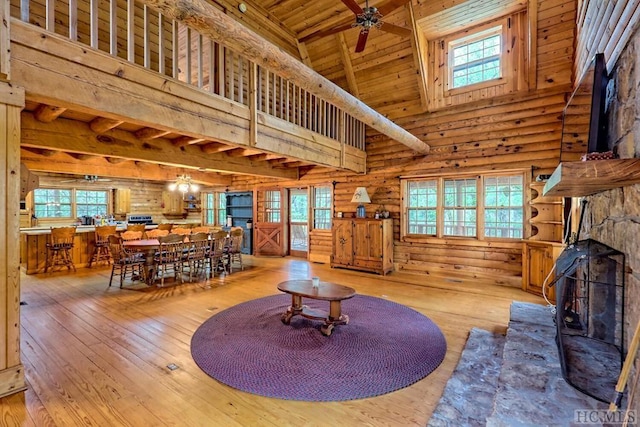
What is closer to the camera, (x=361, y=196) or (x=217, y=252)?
(x=217, y=252)

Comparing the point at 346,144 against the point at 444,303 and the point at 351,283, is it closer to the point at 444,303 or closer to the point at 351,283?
the point at 351,283

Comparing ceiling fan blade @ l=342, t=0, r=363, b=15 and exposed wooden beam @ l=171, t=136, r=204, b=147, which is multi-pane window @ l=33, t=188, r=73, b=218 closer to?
exposed wooden beam @ l=171, t=136, r=204, b=147

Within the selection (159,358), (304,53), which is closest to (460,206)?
(304,53)

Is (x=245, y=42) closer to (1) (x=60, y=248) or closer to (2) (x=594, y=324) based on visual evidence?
(2) (x=594, y=324)

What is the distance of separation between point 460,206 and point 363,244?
214 centimetres

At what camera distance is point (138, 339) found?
9.98 feet

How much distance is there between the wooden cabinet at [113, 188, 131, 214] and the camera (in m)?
10.1

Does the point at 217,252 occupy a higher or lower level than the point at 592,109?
lower

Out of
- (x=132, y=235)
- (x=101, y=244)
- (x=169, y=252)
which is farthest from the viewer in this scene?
(x=101, y=244)

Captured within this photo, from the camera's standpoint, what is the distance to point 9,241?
2180 mm

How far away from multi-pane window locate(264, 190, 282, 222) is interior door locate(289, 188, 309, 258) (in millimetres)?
378

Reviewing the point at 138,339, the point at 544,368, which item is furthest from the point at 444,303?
the point at 138,339

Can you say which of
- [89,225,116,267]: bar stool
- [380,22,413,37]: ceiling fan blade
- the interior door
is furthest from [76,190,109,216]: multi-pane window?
[380,22,413,37]: ceiling fan blade

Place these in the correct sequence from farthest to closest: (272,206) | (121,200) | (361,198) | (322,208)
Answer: (121,200)
(272,206)
(322,208)
(361,198)
